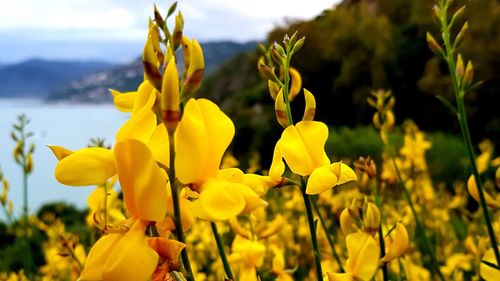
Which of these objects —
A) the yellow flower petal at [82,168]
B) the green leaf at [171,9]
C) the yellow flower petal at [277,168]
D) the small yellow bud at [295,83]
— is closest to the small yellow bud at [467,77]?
the small yellow bud at [295,83]

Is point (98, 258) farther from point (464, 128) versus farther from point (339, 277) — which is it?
point (464, 128)

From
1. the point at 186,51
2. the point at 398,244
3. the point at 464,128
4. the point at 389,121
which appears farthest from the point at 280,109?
the point at 389,121

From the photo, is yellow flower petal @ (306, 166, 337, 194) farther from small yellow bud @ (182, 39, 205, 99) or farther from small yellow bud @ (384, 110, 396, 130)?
small yellow bud @ (384, 110, 396, 130)

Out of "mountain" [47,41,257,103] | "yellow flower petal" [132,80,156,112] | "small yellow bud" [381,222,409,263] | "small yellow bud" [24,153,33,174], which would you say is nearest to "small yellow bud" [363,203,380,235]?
"small yellow bud" [381,222,409,263]

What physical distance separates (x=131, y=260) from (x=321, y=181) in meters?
0.23

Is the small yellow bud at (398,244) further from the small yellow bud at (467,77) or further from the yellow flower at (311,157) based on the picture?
the small yellow bud at (467,77)

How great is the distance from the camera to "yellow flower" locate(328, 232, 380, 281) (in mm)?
714

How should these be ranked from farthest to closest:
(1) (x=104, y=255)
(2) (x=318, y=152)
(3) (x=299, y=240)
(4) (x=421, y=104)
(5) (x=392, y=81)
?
(5) (x=392, y=81)
(4) (x=421, y=104)
(3) (x=299, y=240)
(2) (x=318, y=152)
(1) (x=104, y=255)

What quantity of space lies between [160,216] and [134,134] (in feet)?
0.26

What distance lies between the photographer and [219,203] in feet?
1.45

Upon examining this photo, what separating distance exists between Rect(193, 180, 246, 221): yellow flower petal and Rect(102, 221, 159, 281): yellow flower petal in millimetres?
50

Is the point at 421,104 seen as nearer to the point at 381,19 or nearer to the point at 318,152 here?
the point at 381,19

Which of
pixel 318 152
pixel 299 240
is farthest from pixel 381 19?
pixel 318 152

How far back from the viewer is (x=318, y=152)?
2.09 ft
